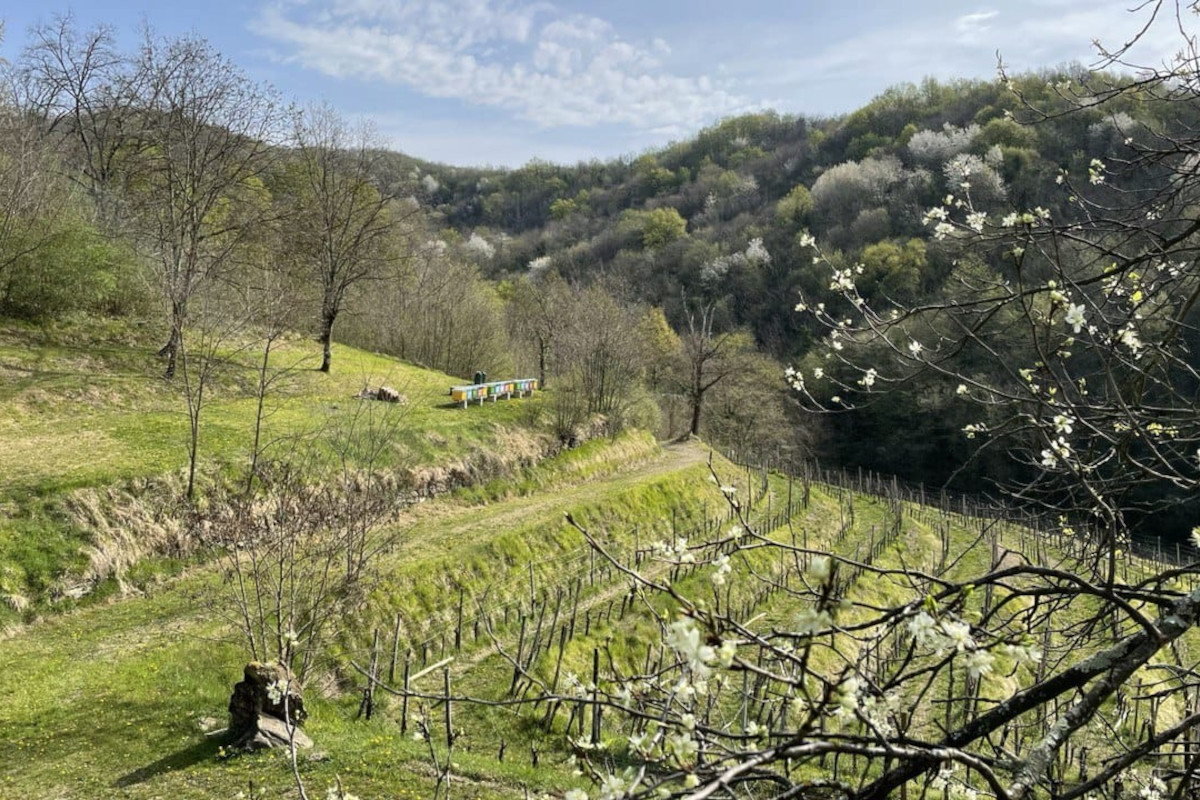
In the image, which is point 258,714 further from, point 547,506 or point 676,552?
point 547,506

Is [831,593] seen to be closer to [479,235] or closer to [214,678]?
[214,678]

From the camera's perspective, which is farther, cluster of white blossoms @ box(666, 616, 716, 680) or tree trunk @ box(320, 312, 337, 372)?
tree trunk @ box(320, 312, 337, 372)

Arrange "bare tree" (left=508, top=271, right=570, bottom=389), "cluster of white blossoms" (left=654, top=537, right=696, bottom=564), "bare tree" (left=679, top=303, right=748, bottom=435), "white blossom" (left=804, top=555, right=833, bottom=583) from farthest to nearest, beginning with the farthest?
1. "bare tree" (left=679, top=303, right=748, bottom=435)
2. "bare tree" (left=508, top=271, right=570, bottom=389)
3. "cluster of white blossoms" (left=654, top=537, right=696, bottom=564)
4. "white blossom" (left=804, top=555, right=833, bottom=583)

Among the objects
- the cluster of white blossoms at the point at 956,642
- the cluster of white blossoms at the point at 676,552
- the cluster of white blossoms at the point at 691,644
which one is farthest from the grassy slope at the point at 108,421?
the cluster of white blossoms at the point at 956,642

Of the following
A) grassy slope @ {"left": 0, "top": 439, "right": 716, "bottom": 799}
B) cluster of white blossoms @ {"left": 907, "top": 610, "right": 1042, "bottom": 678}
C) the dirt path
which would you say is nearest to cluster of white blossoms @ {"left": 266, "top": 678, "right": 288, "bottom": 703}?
grassy slope @ {"left": 0, "top": 439, "right": 716, "bottom": 799}

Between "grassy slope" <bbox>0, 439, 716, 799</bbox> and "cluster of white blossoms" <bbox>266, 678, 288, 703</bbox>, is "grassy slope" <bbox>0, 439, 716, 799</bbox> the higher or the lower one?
the lower one

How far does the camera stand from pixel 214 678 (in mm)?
9562

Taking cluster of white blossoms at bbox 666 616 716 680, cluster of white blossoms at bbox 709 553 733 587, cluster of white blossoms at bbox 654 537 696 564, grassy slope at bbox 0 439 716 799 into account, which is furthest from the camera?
grassy slope at bbox 0 439 716 799

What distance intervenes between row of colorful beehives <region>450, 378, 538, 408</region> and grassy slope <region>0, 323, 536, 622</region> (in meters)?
0.53

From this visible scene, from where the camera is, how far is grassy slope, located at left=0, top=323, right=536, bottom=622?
36.7ft

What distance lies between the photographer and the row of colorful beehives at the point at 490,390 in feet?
72.1

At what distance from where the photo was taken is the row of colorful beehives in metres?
22.0

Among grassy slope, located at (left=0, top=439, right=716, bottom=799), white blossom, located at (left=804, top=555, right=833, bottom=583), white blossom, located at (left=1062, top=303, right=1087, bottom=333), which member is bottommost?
grassy slope, located at (left=0, top=439, right=716, bottom=799)

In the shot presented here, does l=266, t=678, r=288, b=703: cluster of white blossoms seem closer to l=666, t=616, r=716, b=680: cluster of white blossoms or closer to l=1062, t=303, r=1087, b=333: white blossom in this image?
l=666, t=616, r=716, b=680: cluster of white blossoms
